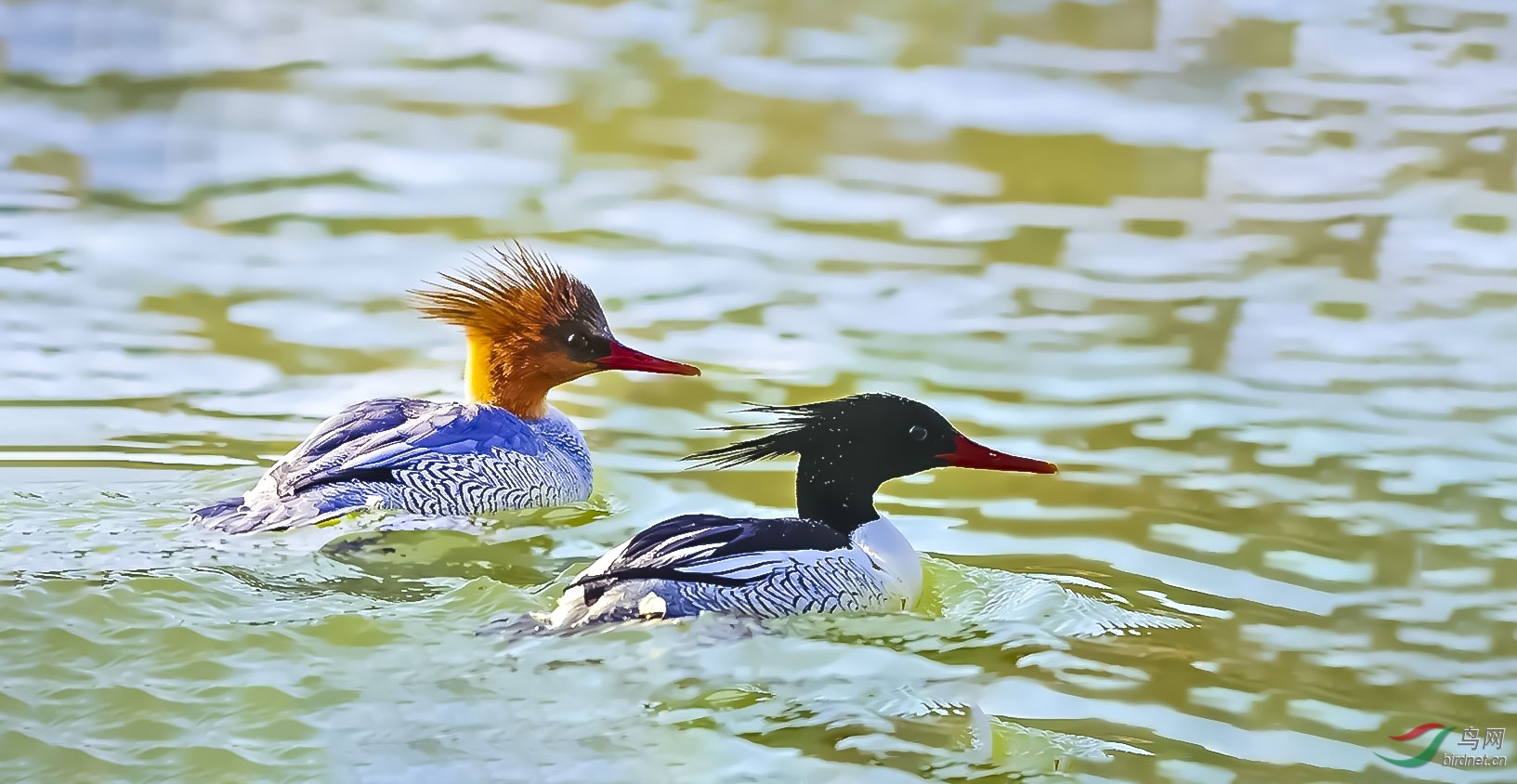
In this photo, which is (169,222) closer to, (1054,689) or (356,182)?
(356,182)

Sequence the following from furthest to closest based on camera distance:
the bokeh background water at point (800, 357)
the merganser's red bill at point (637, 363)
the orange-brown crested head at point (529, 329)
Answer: the orange-brown crested head at point (529, 329) < the merganser's red bill at point (637, 363) < the bokeh background water at point (800, 357)

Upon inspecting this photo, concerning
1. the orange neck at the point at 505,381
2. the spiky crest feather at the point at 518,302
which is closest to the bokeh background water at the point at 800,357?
the orange neck at the point at 505,381

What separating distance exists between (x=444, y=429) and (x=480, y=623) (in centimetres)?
141

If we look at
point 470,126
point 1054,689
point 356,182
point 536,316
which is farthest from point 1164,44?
point 1054,689

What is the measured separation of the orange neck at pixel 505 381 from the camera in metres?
6.89

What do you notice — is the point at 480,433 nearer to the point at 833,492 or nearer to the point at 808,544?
the point at 833,492

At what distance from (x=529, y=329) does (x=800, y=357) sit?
136 cm

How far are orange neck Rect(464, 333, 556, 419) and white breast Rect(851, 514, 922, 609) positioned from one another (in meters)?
1.99

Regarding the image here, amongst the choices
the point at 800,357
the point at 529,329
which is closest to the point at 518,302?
the point at 529,329

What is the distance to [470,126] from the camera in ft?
34.1

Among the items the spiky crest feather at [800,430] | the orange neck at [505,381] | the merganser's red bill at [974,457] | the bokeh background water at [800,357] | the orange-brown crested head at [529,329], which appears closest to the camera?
the bokeh background water at [800,357]

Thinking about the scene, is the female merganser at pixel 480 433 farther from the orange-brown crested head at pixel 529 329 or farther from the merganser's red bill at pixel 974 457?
the merganser's red bill at pixel 974 457

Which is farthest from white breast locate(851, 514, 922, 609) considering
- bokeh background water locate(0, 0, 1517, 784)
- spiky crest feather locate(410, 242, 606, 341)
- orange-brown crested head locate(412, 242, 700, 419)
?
spiky crest feather locate(410, 242, 606, 341)

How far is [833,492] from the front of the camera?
5484 mm
